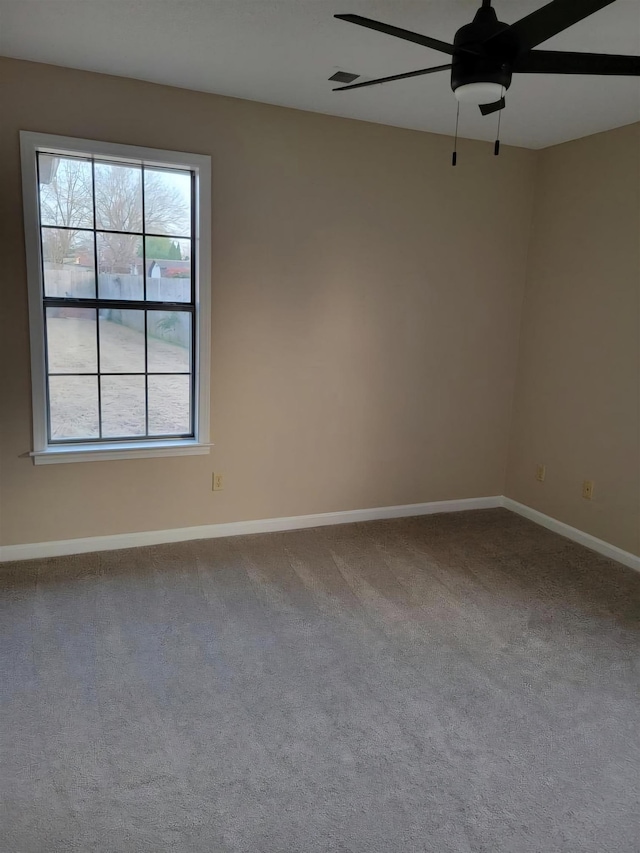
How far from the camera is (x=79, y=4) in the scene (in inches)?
91.4

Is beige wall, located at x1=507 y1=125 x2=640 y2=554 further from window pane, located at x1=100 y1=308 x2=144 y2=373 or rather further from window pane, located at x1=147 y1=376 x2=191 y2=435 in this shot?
window pane, located at x1=100 y1=308 x2=144 y2=373

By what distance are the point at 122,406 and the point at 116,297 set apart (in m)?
0.63

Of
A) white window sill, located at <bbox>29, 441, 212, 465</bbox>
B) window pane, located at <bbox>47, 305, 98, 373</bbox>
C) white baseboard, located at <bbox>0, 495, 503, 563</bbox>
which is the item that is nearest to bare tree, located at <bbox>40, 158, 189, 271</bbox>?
window pane, located at <bbox>47, 305, 98, 373</bbox>

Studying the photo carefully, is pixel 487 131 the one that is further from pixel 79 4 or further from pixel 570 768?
pixel 570 768

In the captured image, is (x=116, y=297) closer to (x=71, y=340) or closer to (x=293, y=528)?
(x=71, y=340)

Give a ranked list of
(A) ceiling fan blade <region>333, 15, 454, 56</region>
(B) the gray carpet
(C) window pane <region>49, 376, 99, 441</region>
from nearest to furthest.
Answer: (A) ceiling fan blade <region>333, 15, 454, 56</region>
(B) the gray carpet
(C) window pane <region>49, 376, 99, 441</region>

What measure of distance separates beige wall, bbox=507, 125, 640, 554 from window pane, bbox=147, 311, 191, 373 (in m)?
2.48

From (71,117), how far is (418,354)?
250 centimetres

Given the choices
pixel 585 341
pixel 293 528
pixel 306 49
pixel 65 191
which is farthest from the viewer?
pixel 293 528

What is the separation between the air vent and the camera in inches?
114

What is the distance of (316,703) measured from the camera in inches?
91.3

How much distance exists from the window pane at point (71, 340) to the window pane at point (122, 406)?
0.15 metres

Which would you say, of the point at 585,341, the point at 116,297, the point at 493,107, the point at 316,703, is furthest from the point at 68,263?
the point at 585,341

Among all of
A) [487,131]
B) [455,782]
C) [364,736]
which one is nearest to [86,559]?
[364,736]
